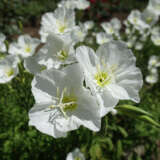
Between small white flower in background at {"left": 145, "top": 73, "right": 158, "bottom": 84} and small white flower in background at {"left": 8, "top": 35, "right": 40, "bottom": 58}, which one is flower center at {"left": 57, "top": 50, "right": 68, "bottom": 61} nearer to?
small white flower in background at {"left": 8, "top": 35, "right": 40, "bottom": 58}

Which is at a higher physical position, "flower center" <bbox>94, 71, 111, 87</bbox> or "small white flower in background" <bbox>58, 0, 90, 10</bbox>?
"small white flower in background" <bbox>58, 0, 90, 10</bbox>

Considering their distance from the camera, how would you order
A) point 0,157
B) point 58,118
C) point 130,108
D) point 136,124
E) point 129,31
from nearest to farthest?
point 58,118, point 130,108, point 0,157, point 136,124, point 129,31

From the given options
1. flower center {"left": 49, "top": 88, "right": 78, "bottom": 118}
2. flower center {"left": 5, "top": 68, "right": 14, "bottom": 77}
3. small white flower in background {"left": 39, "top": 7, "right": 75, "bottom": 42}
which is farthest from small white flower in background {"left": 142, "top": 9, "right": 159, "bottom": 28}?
flower center {"left": 49, "top": 88, "right": 78, "bottom": 118}

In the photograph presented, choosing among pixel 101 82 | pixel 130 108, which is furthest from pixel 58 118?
pixel 130 108

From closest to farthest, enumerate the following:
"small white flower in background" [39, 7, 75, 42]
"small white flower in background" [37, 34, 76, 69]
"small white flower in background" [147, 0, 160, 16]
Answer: "small white flower in background" [37, 34, 76, 69], "small white flower in background" [39, 7, 75, 42], "small white flower in background" [147, 0, 160, 16]

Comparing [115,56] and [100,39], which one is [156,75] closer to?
[100,39]

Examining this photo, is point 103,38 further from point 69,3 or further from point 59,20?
point 59,20
